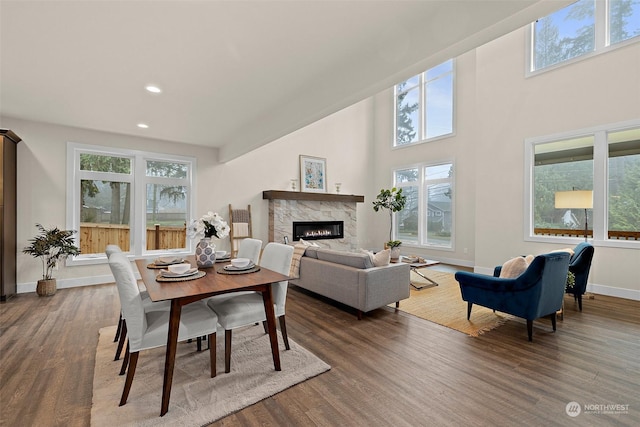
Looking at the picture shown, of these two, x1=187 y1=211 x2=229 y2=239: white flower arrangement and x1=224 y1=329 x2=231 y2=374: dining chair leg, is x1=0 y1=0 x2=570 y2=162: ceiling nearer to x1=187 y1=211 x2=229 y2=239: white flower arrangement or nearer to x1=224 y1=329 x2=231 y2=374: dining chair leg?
x1=187 y1=211 x2=229 y2=239: white flower arrangement

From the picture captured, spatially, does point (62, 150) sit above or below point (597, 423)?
above

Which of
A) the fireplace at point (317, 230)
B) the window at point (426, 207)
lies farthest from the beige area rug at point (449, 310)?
the fireplace at point (317, 230)

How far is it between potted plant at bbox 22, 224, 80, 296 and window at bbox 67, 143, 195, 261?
360mm

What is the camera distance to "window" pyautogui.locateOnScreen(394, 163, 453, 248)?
6.86 metres

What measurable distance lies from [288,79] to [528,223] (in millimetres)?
4555

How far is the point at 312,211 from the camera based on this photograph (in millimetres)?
7035

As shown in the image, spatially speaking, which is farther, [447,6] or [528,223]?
[528,223]

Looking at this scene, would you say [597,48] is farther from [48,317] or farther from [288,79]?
[48,317]

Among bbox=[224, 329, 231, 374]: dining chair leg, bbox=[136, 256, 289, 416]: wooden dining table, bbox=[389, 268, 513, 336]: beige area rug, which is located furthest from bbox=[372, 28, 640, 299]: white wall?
bbox=[224, 329, 231, 374]: dining chair leg

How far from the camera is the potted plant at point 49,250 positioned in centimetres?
404

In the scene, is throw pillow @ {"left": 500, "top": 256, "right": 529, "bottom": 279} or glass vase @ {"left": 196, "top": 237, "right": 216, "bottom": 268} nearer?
glass vase @ {"left": 196, "top": 237, "right": 216, "bottom": 268}

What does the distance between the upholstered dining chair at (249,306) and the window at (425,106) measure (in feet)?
18.8

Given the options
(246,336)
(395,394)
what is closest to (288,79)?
(246,336)

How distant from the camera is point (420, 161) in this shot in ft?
24.1
